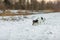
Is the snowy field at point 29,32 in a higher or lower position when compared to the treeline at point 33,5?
higher

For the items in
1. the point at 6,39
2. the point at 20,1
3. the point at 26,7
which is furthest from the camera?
the point at 20,1

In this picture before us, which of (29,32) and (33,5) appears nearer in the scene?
(29,32)

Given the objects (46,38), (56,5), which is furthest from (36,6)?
(46,38)

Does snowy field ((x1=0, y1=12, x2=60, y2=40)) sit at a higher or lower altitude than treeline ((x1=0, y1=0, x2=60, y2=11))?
higher

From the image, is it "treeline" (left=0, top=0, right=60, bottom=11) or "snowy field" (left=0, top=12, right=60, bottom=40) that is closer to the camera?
"snowy field" (left=0, top=12, right=60, bottom=40)

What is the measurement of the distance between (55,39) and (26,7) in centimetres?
2892

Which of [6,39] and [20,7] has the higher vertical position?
[6,39]

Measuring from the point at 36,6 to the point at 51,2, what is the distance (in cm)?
354

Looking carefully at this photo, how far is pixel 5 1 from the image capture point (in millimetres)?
39750

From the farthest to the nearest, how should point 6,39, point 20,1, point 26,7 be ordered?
point 20,1
point 26,7
point 6,39

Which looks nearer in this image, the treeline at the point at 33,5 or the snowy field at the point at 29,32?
the snowy field at the point at 29,32

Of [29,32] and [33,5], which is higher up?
[29,32]

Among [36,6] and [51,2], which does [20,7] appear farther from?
[51,2]

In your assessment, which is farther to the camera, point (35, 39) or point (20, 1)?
point (20, 1)
